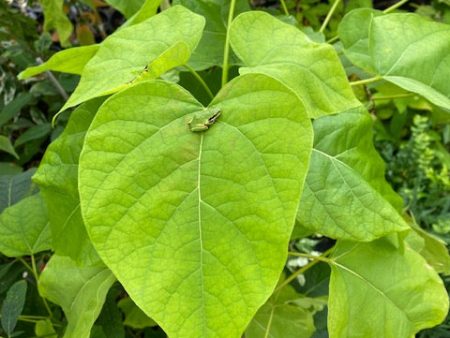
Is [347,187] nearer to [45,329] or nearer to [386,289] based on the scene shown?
[386,289]

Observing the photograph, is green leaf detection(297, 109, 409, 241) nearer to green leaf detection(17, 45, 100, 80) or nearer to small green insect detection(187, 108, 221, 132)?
small green insect detection(187, 108, 221, 132)

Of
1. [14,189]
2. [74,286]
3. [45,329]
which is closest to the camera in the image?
[74,286]

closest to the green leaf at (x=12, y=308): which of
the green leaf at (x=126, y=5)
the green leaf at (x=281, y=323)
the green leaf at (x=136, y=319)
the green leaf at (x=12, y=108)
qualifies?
the green leaf at (x=136, y=319)

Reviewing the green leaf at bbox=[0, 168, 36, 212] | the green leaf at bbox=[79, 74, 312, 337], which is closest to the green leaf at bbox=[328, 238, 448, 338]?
the green leaf at bbox=[79, 74, 312, 337]

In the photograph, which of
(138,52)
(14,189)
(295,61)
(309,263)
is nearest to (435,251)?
(309,263)

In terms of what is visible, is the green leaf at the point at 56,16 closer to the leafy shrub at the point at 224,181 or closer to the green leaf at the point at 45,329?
the leafy shrub at the point at 224,181
